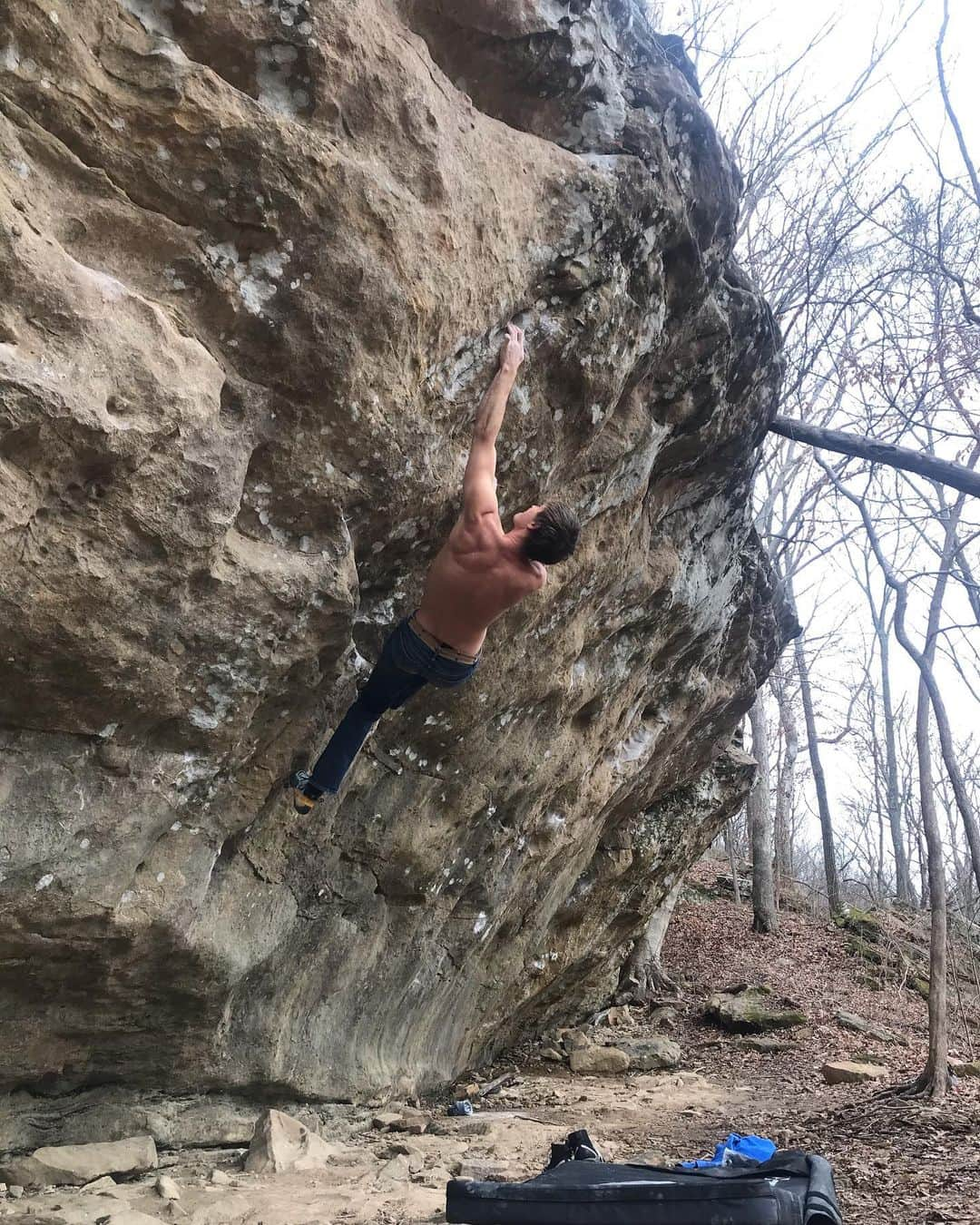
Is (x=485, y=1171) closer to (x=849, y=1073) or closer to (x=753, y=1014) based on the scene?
(x=849, y=1073)

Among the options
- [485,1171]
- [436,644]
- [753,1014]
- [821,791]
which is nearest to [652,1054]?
[753,1014]

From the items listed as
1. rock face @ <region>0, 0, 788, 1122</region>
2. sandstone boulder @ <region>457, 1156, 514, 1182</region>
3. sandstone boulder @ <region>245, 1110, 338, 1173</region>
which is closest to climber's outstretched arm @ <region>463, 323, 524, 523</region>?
rock face @ <region>0, 0, 788, 1122</region>

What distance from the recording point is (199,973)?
16.1ft

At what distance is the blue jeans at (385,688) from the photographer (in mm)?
4742

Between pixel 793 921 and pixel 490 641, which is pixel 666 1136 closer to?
pixel 490 641

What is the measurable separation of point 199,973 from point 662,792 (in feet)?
23.2

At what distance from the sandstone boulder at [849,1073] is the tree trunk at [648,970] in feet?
12.4

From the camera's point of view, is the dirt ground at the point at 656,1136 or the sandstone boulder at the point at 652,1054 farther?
the sandstone boulder at the point at 652,1054

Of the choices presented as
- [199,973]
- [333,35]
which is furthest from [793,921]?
[333,35]

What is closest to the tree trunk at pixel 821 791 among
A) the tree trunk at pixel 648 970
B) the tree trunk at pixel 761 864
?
the tree trunk at pixel 761 864

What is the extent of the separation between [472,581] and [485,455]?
0.66m

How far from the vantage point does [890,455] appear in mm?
6172

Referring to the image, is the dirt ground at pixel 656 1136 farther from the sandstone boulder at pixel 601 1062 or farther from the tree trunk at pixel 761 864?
the tree trunk at pixel 761 864

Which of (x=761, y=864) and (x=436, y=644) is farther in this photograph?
(x=761, y=864)
